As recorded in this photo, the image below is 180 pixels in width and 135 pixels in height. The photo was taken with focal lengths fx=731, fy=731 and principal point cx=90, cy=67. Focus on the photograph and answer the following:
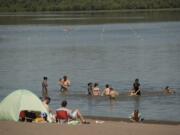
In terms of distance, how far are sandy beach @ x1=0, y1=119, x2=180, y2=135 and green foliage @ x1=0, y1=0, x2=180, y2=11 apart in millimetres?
145511

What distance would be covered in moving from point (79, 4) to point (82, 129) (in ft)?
514

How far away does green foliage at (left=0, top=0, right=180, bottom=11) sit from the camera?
16438 cm

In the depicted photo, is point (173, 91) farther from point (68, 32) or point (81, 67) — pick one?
point (68, 32)

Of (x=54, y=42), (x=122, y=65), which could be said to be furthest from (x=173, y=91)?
(x=54, y=42)

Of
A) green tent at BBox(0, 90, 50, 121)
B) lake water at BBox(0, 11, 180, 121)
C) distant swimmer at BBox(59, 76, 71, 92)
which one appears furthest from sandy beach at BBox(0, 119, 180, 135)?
distant swimmer at BBox(59, 76, 71, 92)

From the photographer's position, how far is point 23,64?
5191 centimetres

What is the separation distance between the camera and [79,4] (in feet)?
572

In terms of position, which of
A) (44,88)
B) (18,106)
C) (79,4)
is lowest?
(18,106)

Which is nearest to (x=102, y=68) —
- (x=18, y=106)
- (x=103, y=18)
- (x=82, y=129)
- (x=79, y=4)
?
(x=18, y=106)

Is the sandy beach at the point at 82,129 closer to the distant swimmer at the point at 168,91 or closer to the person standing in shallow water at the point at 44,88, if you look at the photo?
the distant swimmer at the point at 168,91

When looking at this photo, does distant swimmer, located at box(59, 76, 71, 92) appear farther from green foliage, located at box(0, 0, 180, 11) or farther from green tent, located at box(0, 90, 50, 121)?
green foliage, located at box(0, 0, 180, 11)

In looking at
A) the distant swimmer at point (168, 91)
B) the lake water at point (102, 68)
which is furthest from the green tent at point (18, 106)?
the distant swimmer at point (168, 91)

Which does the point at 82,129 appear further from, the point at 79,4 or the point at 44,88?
the point at 79,4

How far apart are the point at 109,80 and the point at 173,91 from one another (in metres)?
6.73
